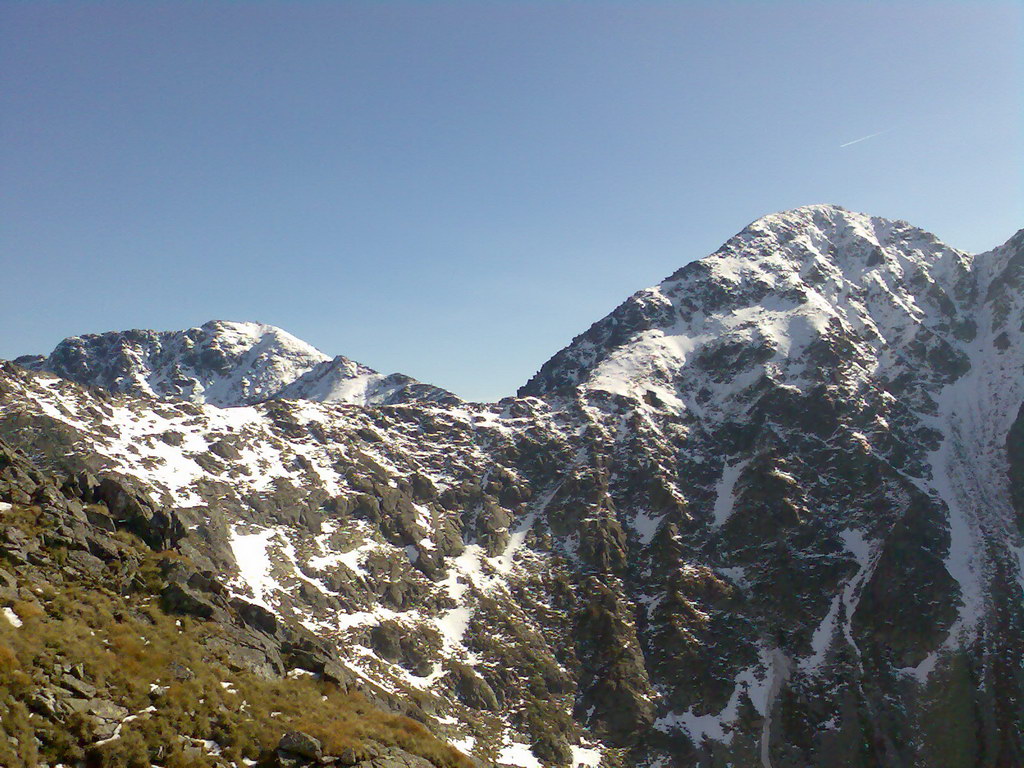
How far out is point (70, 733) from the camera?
17.0m

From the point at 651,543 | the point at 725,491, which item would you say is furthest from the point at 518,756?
the point at 725,491

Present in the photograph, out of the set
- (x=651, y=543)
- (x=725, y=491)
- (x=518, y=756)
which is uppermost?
(x=725, y=491)

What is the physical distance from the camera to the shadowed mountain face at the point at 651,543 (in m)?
96.8

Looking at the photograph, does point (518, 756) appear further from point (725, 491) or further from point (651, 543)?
point (725, 491)

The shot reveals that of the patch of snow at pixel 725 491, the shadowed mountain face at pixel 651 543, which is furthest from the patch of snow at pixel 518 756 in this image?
the patch of snow at pixel 725 491

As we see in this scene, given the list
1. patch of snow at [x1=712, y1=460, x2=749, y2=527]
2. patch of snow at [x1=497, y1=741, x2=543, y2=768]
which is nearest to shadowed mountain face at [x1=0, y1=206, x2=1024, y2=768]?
patch of snow at [x1=497, y1=741, x2=543, y2=768]

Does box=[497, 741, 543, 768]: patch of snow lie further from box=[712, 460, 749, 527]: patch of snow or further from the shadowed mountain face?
box=[712, 460, 749, 527]: patch of snow

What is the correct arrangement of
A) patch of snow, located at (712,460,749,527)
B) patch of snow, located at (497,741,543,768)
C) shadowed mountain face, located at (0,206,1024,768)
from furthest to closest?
patch of snow, located at (712,460,749,527), shadowed mountain face, located at (0,206,1024,768), patch of snow, located at (497,741,543,768)

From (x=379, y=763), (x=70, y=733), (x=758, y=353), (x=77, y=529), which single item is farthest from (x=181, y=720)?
(x=758, y=353)

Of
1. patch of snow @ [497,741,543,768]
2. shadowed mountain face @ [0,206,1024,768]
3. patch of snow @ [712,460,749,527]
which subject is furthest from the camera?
patch of snow @ [712,460,749,527]

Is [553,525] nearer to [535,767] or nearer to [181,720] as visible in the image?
[535,767]

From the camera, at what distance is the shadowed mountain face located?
96.8 m

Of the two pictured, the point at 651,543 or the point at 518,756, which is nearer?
the point at 518,756

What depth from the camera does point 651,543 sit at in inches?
5433
